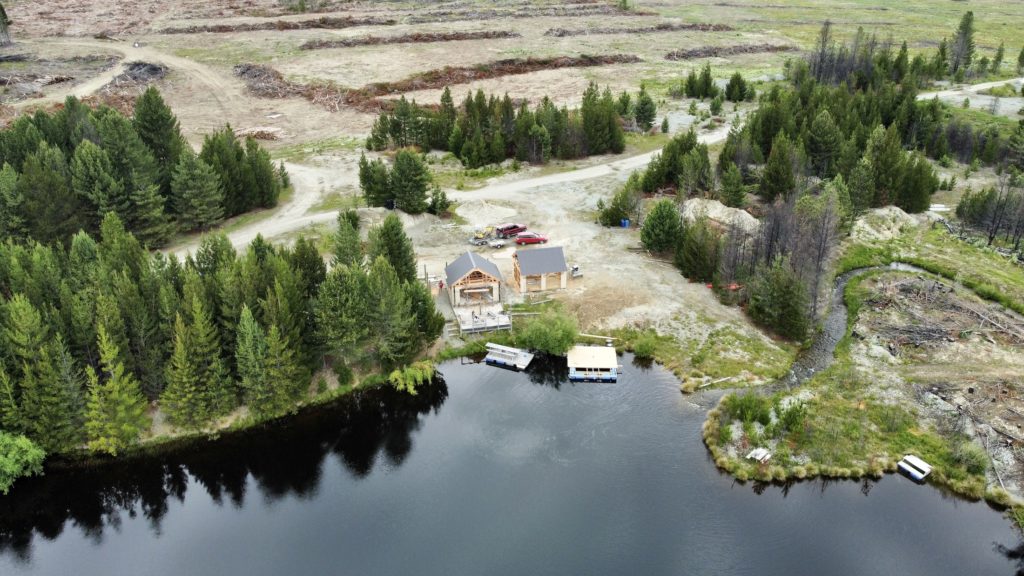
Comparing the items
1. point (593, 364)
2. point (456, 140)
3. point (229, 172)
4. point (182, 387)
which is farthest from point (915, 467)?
point (456, 140)

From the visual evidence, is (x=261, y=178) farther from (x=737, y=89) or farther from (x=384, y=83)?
(x=737, y=89)

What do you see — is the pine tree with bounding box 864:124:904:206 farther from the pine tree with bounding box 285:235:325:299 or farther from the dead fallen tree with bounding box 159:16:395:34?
the dead fallen tree with bounding box 159:16:395:34

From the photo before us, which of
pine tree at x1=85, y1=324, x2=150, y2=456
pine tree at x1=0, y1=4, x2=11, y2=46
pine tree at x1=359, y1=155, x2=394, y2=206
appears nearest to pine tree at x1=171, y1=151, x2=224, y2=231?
pine tree at x1=359, y1=155, x2=394, y2=206

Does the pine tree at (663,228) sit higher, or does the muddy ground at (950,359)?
the pine tree at (663,228)

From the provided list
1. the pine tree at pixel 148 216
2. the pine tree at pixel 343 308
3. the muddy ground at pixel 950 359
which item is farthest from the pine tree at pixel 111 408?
the muddy ground at pixel 950 359

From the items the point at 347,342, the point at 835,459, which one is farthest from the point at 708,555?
the point at 347,342

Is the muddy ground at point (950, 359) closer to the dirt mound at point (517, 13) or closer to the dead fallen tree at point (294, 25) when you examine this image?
the dead fallen tree at point (294, 25)

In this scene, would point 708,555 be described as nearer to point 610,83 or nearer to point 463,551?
Answer: point 463,551
